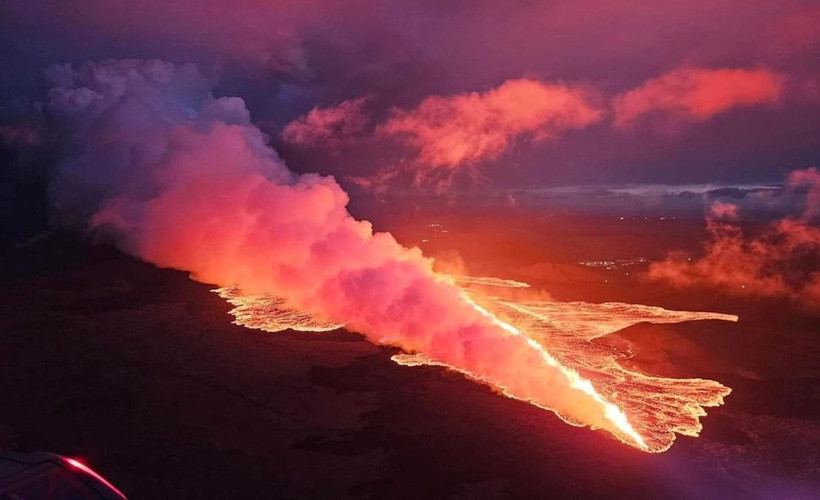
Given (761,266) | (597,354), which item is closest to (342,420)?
(597,354)

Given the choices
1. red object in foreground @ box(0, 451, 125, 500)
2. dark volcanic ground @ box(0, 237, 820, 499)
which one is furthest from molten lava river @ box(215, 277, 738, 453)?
red object in foreground @ box(0, 451, 125, 500)

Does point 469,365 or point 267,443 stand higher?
point 469,365

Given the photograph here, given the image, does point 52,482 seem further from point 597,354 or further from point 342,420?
point 597,354

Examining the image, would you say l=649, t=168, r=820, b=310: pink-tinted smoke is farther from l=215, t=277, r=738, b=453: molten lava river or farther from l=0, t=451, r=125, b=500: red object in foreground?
l=0, t=451, r=125, b=500: red object in foreground

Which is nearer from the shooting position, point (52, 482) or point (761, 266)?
point (52, 482)

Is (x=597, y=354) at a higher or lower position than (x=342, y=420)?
higher

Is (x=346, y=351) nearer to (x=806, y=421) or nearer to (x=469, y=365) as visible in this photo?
(x=469, y=365)

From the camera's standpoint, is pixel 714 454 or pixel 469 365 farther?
pixel 469 365

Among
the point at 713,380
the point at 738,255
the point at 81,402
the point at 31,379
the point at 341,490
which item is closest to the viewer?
the point at 341,490

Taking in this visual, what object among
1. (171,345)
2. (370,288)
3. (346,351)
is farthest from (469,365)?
(171,345)
